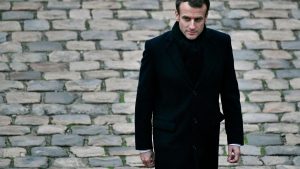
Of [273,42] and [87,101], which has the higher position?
[273,42]

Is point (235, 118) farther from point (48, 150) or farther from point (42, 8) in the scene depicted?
point (42, 8)

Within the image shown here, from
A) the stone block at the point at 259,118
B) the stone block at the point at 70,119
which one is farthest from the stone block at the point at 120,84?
the stone block at the point at 259,118

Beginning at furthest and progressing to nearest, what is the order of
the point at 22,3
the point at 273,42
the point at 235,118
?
the point at 22,3, the point at 273,42, the point at 235,118

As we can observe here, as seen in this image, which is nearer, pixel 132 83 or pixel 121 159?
pixel 121 159

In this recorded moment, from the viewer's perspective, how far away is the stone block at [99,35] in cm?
878

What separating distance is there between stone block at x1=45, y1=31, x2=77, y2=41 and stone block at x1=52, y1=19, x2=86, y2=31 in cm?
10

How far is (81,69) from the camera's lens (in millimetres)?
8164

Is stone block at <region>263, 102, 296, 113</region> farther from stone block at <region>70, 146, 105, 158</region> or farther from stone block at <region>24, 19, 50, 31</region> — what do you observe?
stone block at <region>24, 19, 50, 31</region>

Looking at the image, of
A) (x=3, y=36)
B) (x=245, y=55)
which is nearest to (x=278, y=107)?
(x=245, y=55)

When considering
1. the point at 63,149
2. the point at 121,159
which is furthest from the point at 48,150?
the point at 121,159

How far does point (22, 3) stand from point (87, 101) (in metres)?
2.53

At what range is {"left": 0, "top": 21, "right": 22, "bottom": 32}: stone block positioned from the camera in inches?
349

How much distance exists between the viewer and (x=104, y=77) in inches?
316

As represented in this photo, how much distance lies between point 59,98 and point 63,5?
221 centimetres
